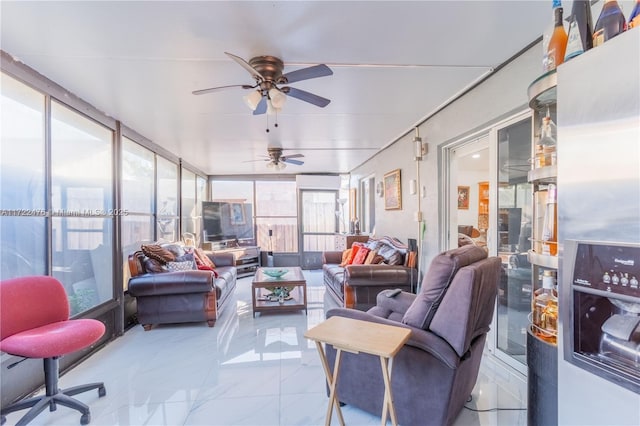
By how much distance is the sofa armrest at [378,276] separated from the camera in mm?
3625

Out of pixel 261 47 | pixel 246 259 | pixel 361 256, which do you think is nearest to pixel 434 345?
pixel 261 47

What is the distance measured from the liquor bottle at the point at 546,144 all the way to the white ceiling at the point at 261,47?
0.74 meters

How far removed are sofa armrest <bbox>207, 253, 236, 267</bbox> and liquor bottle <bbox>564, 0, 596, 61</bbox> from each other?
196 inches

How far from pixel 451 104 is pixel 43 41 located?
3251 mm

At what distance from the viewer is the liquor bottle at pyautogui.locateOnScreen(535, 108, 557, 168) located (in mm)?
1278

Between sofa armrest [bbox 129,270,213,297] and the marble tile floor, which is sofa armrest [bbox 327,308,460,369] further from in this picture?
sofa armrest [bbox 129,270,213,297]

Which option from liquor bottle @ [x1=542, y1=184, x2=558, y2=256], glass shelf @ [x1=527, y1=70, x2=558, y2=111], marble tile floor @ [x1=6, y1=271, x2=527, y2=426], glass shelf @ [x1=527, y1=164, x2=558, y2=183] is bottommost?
marble tile floor @ [x1=6, y1=271, x2=527, y2=426]

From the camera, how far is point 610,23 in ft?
3.21

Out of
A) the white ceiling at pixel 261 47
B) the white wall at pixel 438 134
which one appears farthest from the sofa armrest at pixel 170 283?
the white wall at pixel 438 134

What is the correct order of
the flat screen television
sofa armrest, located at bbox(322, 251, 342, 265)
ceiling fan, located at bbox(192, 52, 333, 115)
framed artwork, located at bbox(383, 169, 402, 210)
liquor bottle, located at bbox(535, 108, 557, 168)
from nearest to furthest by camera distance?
liquor bottle, located at bbox(535, 108, 557, 168), ceiling fan, located at bbox(192, 52, 333, 115), framed artwork, located at bbox(383, 169, 402, 210), sofa armrest, located at bbox(322, 251, 342, 265), the flat screen television

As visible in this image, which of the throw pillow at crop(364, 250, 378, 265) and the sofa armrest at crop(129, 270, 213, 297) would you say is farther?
the throw pillow at crop(364, 250, 378, 265)

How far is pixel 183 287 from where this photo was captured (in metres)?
3.38

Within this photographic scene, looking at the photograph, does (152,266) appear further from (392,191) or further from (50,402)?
(392,191)

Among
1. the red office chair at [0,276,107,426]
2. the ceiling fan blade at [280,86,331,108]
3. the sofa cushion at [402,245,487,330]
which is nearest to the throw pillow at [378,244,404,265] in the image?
the sofa cushion at [402,245,487,330]
